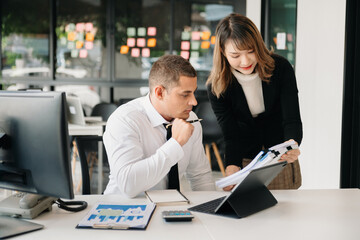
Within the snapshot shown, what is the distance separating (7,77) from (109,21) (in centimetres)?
167

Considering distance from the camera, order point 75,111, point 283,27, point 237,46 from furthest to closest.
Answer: point 283,27
point 75,111
point 237,46

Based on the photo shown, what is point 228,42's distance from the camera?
200 centimetres

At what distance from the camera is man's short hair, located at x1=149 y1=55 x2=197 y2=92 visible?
1.84 m

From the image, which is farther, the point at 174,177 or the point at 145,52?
the point at 145,52

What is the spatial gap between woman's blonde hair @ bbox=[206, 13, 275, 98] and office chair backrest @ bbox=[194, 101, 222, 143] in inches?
113

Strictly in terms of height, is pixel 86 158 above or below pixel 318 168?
above

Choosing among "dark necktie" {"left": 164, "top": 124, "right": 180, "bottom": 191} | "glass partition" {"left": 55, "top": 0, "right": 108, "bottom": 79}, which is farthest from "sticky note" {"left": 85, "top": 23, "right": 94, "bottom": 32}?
"dark necktie" {"left": 164, "top": 124, "right": 180, "bottom": 191}

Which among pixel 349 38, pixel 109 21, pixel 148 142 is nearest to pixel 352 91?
pixel 349 38

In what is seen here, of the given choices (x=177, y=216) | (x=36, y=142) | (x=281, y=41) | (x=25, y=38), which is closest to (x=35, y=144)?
(x=36, y=142)

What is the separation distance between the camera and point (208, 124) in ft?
16.7

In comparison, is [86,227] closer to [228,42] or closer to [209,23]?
[228,42]

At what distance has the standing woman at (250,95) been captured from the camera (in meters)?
2.00

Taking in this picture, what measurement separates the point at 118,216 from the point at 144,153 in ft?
1.54

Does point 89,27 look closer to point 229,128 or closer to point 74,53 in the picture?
point 74,53
